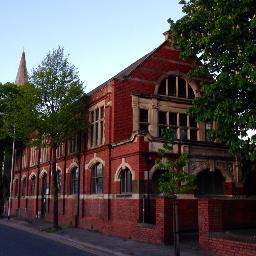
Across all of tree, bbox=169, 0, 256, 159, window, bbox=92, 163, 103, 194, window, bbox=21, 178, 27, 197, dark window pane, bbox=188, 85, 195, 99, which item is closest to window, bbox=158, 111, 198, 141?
dark window pane, bbox=188, 85, 195, 99

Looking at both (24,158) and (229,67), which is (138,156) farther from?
(24,158)

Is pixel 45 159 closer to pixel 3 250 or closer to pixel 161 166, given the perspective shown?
pixel 3 250

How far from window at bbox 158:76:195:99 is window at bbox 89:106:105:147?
4345 millimetres

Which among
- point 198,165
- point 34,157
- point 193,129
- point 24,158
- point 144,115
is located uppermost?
point 144,115

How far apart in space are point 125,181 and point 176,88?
796 cm

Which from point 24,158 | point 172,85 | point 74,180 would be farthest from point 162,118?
point 24,158

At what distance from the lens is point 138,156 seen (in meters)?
21.9

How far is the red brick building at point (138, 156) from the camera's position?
22016 millimetres

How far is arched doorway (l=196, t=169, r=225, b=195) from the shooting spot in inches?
949

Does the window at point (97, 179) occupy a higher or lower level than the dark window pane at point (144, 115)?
lower

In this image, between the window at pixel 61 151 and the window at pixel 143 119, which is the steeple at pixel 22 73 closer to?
the window at pixel 61 151

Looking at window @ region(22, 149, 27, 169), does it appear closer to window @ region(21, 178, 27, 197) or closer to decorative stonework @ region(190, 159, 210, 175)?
window @ region(21, 178, 27, 197)

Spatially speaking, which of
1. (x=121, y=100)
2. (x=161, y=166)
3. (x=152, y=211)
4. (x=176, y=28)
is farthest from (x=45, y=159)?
(x=161, y=166)

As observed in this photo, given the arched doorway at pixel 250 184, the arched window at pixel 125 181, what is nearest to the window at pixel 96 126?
the arched window at pixel 125 181
